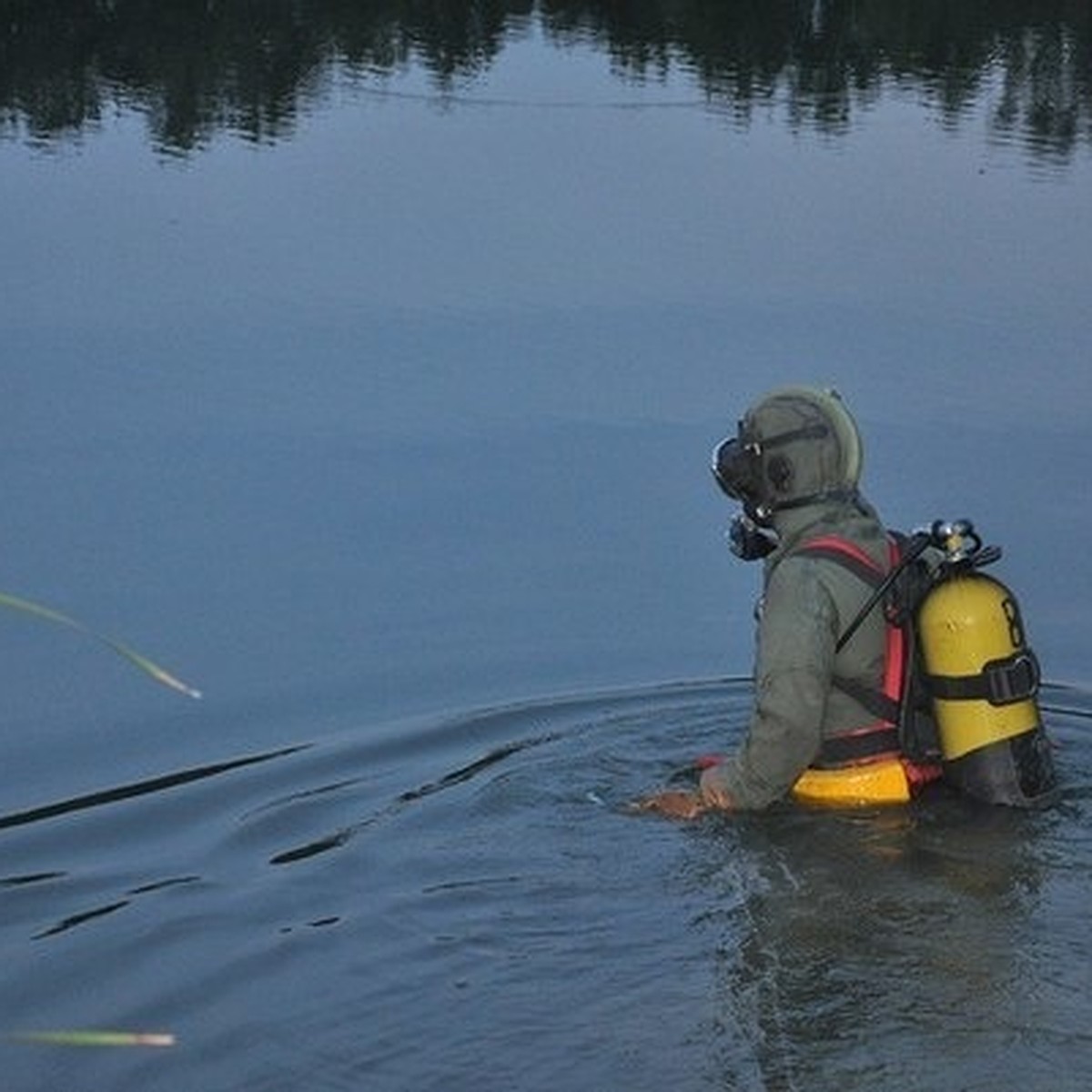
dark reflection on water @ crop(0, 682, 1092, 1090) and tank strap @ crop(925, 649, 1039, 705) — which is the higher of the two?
tank strap @ crop(925, 649, 1039, 705)

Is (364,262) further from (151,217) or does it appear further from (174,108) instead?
(174,108)

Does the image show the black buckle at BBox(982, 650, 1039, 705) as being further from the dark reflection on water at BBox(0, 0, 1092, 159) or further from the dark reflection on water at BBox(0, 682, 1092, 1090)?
the dark reflection on water at BBox(0, 0, 1092, 159)

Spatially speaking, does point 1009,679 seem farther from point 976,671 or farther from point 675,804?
point 675,804

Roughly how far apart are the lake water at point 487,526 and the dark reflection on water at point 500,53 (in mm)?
59

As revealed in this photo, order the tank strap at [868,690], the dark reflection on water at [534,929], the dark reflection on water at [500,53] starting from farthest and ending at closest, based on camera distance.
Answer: the dark reflection on water at [500,53] < the tank strap at [868,690] < the dark reflection on water at [534,929]

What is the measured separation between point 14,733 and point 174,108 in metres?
9.47

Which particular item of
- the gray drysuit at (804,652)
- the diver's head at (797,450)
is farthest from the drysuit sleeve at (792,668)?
the diver's head at (797,450)

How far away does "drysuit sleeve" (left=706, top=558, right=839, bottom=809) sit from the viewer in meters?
7.63

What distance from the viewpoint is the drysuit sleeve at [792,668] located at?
25.0 feet

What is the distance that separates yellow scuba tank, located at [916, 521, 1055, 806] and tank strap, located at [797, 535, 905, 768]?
78 millimetres

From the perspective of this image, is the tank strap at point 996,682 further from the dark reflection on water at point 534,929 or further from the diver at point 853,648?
the dark reflection on water at point 534,929

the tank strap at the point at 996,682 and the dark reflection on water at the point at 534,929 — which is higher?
the tank strap at the point at 996,682

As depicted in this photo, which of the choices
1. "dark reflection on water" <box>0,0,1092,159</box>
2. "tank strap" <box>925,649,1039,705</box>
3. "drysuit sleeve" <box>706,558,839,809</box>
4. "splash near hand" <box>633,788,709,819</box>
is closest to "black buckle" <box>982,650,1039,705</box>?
"tank strap" <box>925,649,1039,705</box>

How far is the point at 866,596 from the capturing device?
7.71m
